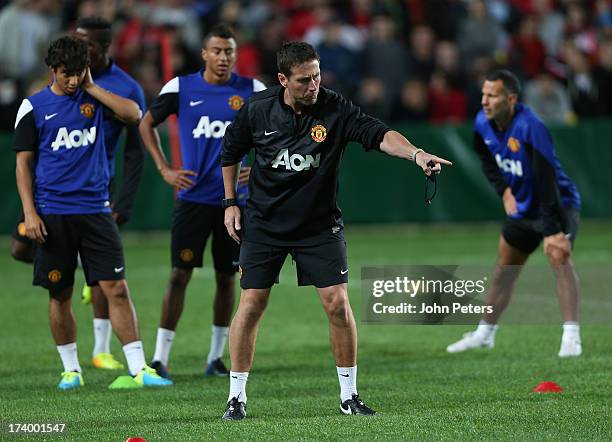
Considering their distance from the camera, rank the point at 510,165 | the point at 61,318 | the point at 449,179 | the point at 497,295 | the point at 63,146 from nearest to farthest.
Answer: the point at 63,146, the point at 61,318, the point at 510,165, the point at 497,295, the point at 449,179

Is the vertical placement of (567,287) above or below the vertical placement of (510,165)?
below

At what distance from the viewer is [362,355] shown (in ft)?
34.8

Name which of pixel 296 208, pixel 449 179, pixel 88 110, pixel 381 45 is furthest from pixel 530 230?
pixel 381 45

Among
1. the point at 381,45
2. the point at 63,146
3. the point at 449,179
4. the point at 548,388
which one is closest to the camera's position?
the point at 548,388

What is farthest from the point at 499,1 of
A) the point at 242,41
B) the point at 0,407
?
the point at 0,407

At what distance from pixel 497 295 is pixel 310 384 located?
2519 mm

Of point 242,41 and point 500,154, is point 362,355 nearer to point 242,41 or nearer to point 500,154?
point 500,154

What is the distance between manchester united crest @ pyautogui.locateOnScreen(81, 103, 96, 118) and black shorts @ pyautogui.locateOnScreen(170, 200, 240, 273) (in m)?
1.14

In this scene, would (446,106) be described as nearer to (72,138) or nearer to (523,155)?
(523,155)

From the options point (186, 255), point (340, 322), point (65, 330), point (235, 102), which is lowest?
point (65, 330)

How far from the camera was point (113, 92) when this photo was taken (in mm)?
9648

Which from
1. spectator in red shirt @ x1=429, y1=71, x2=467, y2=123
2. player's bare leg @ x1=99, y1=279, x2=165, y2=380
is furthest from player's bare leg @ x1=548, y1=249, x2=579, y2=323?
spectator in red shirt @ x1=429, y1=71, x2=467, y2=123

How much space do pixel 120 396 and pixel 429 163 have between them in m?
2.93

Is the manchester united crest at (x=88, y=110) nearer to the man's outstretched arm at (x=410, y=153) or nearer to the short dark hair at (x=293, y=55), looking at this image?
the short dark hair at (x=293, y=55)
